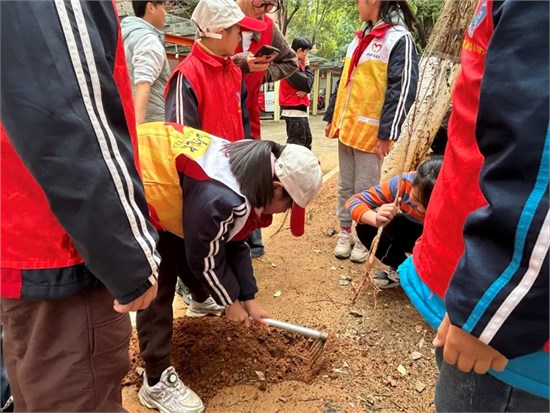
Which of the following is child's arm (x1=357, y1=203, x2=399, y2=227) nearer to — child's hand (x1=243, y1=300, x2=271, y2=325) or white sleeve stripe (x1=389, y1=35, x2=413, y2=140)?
white sleeve stripe (x1=389, y1=35, x2=413, y2=140)

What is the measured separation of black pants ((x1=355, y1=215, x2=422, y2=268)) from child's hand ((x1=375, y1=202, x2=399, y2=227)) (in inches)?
7.0

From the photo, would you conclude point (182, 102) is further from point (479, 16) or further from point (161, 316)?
point (479, 16)

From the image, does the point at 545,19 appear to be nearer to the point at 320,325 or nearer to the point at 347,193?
the point at 320,325

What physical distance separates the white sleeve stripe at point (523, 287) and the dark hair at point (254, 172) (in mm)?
1072

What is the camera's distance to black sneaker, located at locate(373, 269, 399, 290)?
117 inches

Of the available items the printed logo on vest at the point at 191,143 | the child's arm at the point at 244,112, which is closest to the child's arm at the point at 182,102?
the child's arm at the point at 244,112

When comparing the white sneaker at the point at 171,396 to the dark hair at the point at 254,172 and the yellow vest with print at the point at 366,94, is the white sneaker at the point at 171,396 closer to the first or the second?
the dark hair at the point at 254,172

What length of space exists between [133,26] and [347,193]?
1.95 m

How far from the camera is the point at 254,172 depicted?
1712 mm

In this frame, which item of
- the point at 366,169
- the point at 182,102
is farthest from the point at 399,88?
the point at 182,102

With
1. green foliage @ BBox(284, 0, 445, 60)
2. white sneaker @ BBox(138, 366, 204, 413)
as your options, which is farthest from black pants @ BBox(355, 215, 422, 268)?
green foliage @ BBox(284, 0, 445, 60)

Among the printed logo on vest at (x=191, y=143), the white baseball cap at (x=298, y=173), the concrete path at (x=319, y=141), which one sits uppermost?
the printed logo on vest at (x=191, y=143)

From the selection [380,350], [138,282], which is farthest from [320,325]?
[138,282]

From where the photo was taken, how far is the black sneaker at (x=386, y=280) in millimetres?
2967
